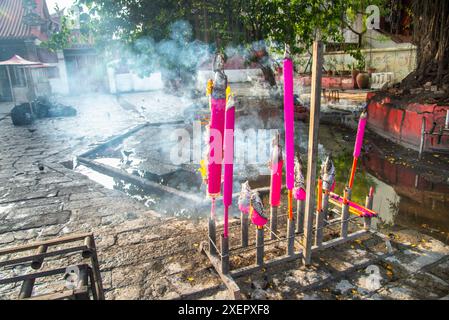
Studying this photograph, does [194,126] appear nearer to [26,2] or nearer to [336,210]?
[336,210]

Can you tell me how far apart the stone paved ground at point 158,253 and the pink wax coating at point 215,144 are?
1.31 meters

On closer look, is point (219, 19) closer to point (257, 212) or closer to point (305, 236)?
point (257, 212)

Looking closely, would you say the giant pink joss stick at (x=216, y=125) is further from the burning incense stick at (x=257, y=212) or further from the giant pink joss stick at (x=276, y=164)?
the giant pink joss stick at (x=276, y=164)

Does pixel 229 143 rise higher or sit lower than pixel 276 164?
higher

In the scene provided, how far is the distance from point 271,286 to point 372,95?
11.8 m

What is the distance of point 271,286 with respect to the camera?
3848 mm

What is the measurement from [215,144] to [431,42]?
480 inches

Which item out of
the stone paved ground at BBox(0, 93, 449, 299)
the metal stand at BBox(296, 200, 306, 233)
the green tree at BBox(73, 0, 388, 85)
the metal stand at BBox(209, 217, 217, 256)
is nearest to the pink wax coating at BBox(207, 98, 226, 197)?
the metal stand at BBox(209, 217, 217, 256)

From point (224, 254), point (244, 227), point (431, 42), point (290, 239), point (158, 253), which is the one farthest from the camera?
point (431, 42)

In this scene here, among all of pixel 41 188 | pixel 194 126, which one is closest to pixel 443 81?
pixel 194 126

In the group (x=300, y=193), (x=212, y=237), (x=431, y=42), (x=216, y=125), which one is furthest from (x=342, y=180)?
(x=431, y=42)

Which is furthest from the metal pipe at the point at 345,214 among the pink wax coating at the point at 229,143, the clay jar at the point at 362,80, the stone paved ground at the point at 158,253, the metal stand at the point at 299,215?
the clay jar at the point at 362,80

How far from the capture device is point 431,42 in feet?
39.0

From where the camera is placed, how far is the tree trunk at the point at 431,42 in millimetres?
11172
